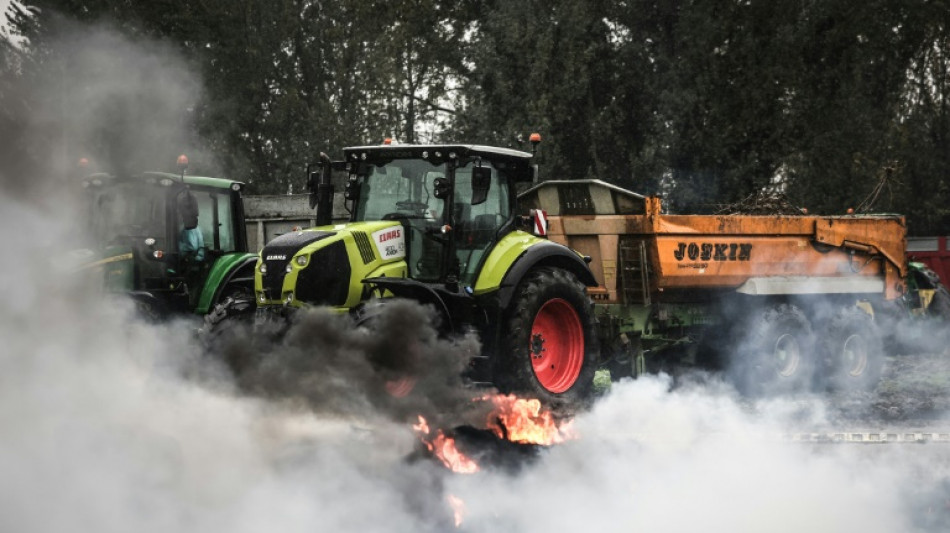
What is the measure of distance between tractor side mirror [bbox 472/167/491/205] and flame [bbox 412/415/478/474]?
2062 millimetres

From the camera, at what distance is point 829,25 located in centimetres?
2742

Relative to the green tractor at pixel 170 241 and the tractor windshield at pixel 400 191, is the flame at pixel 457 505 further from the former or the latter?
the green tractor at pixel 170 241

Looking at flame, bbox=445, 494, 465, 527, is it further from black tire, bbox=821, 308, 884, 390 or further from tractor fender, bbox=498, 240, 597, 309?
black tire, bbox=821, 308, 884, 390

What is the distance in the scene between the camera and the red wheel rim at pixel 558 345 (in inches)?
403

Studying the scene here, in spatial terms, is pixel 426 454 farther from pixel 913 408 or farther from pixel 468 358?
pixel 913 408

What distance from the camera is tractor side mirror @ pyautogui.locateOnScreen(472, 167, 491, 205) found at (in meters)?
9.73

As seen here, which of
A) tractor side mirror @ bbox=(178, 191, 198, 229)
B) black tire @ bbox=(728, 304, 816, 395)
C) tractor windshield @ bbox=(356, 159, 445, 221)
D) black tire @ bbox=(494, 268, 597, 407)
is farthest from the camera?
black tire @ bbox=(728, 304, 816, 395)

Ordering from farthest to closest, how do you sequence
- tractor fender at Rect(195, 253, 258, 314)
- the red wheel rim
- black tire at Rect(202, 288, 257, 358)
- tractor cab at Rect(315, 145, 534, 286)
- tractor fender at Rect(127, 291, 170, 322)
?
1. tractor fender at Rect(195, 253, 258, 314)
2. tractor fender at Rect(127, 291, 170, 322)
3. the red wheel rim
4. tractor cab at Rect(315, 145, 534, 286)
5. black tire at Rect(202, 288, 257, 358)

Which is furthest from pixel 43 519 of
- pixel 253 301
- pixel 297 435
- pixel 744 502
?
pixel 744 502

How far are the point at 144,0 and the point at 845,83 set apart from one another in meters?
15.9

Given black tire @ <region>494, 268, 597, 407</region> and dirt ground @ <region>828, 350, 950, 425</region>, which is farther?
dirt ground @ <region>828, 350, 950, 425</region>

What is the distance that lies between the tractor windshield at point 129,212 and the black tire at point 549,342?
451 cm

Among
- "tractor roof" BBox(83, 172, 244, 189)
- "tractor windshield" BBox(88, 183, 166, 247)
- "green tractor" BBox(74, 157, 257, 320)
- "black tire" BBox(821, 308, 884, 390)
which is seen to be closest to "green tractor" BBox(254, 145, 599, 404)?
"green tractor" BBox(74, 157, 257, 320)

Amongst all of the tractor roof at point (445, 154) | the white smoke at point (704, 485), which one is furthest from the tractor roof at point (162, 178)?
the white smoke at point (704, 485)
